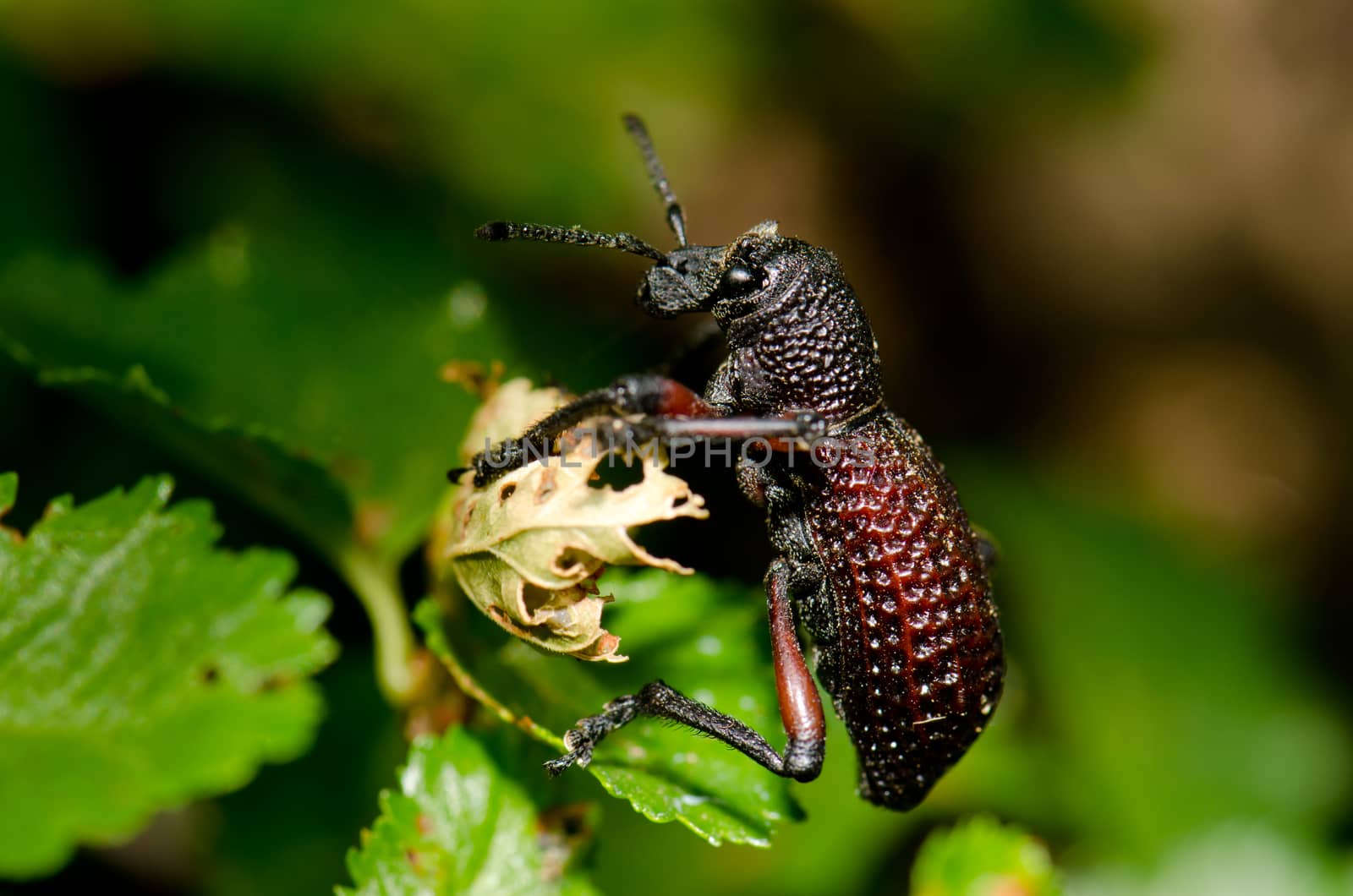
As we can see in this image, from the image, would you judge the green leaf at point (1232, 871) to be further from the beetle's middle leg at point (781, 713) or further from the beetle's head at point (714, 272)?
the beetle's head at point (714, 272)

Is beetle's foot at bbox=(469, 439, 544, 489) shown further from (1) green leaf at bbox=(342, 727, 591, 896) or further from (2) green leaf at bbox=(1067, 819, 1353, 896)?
(2) green leaf at bbox=(1067, 819, 1353, 896)

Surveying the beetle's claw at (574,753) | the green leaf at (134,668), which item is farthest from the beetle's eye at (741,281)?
the green leaf at (134,668)

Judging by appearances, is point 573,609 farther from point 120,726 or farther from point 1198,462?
point 1198,462

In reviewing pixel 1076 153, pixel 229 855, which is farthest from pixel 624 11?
pixel 229 855

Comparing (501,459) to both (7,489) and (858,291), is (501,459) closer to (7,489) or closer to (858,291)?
(7,489)

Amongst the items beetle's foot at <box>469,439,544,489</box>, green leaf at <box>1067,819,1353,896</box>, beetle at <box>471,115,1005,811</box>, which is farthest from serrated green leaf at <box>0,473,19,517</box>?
green leaf at <box>1067,819,1353,896</box>

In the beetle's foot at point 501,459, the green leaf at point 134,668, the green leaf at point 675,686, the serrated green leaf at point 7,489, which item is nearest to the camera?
the green leaf at point 134,668

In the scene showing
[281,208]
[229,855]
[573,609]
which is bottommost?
[229,855]
